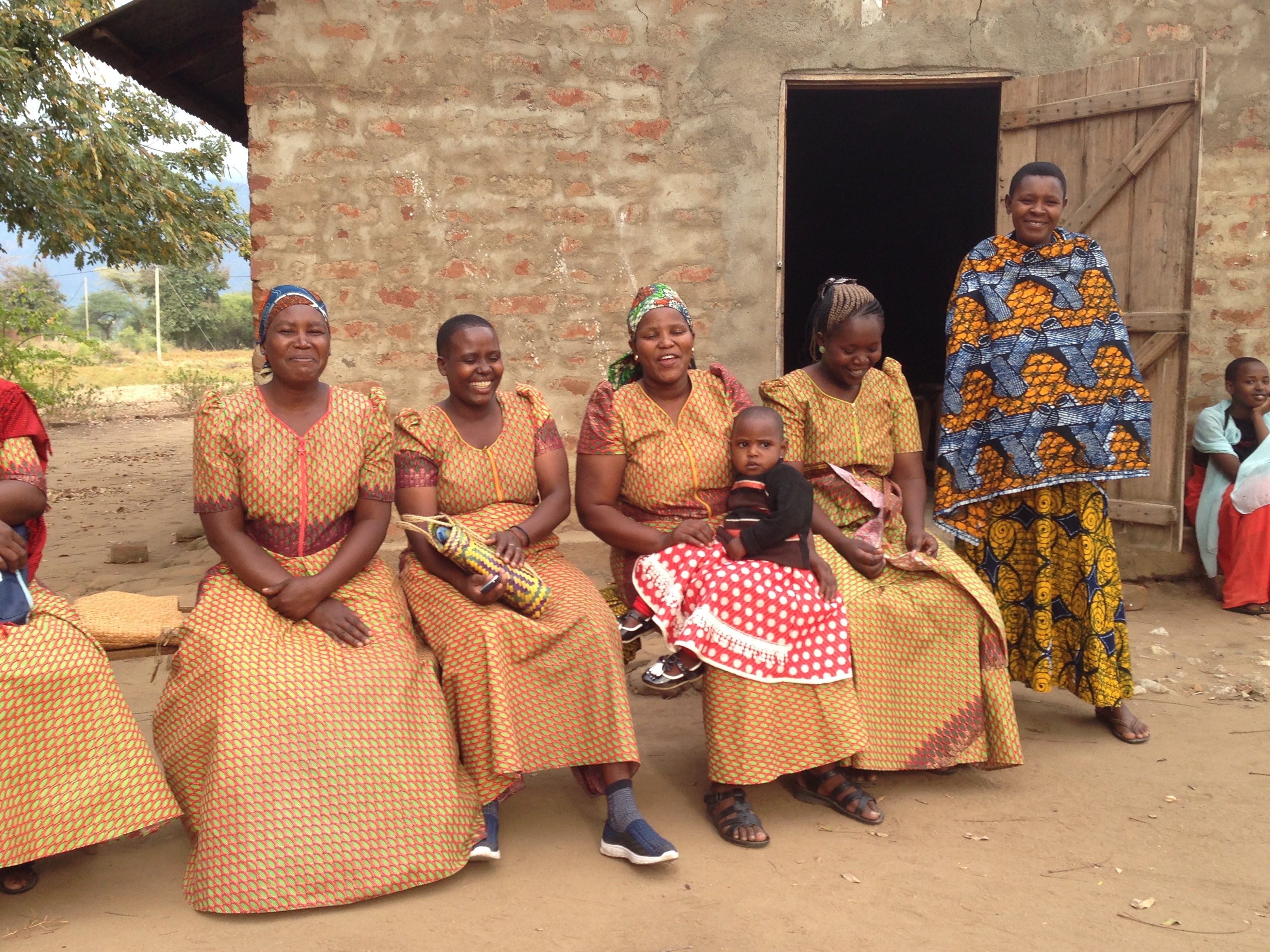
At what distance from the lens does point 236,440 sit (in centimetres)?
309

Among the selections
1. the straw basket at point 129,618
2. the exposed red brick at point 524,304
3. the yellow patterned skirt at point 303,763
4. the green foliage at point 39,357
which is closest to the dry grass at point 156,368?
the green foliage at point 39,357

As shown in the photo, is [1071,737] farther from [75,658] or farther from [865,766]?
[75,658]

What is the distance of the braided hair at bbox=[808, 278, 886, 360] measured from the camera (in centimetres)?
355

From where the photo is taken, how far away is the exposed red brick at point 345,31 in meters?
5.34

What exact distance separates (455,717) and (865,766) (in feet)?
4.17

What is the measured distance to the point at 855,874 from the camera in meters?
2.87

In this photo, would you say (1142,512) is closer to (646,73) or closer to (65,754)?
(646,73)

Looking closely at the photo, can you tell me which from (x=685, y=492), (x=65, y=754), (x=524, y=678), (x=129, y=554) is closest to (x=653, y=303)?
(x=685, y=492)

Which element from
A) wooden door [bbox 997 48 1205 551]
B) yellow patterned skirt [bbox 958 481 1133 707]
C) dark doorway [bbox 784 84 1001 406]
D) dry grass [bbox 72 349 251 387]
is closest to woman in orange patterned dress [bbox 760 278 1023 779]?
Answer: yellow patterned skirt [bbox 958 481 1133 707]

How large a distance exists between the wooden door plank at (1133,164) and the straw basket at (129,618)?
460 centimetres

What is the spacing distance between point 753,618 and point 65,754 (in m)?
1.88

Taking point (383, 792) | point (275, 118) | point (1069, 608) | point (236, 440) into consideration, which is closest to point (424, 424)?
point (236, 440)

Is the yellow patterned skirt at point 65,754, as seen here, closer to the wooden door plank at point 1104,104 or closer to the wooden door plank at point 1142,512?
the wooden door plank at point 1142,512

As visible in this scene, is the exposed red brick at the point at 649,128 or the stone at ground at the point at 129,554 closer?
the exposed red brick at the point at 649,128
